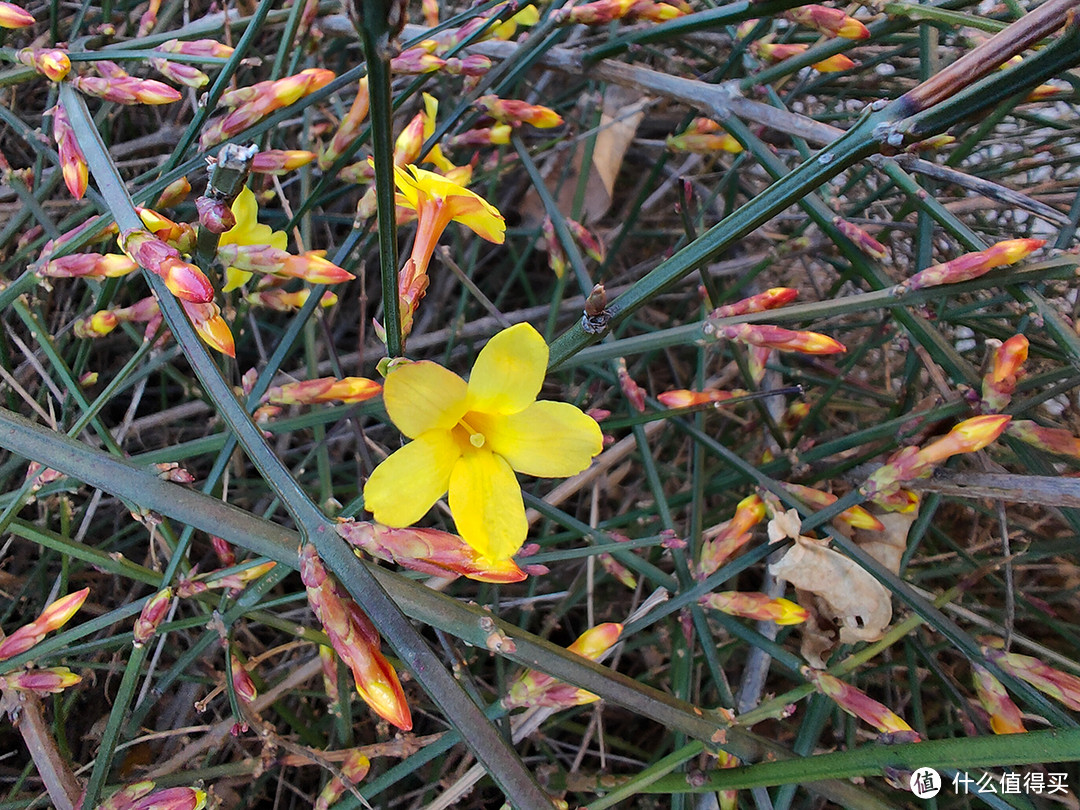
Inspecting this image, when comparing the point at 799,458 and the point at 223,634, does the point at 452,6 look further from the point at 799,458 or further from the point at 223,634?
the point at 223,634

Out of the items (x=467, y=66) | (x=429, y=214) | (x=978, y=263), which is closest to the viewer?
(x=429, y=214)

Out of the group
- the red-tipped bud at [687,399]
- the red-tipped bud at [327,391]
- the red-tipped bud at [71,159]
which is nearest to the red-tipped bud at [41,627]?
the red-tipped bud at [327,391]

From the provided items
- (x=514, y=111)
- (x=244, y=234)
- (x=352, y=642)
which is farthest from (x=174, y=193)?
(x=352, y=642)

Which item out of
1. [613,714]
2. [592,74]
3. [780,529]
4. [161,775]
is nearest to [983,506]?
[780,529]

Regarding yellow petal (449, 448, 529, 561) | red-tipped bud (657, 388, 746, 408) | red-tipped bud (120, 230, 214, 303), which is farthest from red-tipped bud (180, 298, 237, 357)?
red-tipped bud (657, 388, 746, 408)

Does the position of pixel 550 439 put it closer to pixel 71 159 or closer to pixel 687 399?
pixel 687 399

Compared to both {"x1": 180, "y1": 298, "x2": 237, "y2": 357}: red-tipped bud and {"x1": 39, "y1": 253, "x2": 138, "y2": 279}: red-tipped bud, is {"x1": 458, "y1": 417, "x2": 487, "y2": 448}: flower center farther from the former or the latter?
{"x1": 39, "y1": 253, "x2": 138, "y2": 279}: red-tipped bud
